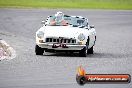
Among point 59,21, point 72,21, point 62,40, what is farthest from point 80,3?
point 62,40

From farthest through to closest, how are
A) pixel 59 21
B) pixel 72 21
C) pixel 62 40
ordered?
pixel 72 21
pixel 59 21
pixel 62 40

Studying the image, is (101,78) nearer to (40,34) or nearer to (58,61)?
(58,61)

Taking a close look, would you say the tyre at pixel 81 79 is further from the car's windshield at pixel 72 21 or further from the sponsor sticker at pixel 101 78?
the car's windshield at pixel 72 21

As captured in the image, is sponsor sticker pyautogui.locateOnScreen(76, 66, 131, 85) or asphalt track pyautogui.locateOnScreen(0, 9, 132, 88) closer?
sponsor sticker pyautogui.locateOnScreen(76, 66, 131, 85)

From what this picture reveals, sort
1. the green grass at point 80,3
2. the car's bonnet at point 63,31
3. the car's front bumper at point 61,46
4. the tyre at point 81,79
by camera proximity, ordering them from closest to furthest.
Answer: the tyre at point 81,79, the car's front bumper at point 61,46, the car's bonnet at point 63,31, the green grass at point 80,3

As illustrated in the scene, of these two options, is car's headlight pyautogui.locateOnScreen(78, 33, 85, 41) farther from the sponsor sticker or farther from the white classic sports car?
the sponsor sticker

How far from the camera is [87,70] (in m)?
16.3

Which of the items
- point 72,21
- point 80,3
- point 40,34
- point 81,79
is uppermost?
point 81,79

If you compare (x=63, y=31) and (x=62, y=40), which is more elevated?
(x=63, y=31)

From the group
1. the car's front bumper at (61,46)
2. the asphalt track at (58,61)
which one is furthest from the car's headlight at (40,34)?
the asphalt track at (58,61)

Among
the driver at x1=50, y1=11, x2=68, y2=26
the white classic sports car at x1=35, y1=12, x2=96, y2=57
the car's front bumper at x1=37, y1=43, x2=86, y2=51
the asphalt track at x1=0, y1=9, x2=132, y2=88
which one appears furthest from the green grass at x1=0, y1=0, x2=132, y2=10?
the car's front bumper at x1=37, y1=43, x2=86, y2=51

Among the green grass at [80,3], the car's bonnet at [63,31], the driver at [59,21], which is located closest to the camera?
the car's bonnet at [63,31]

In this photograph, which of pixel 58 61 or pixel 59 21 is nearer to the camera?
pixel 58 61

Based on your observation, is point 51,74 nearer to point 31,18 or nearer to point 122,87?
point 122,87
